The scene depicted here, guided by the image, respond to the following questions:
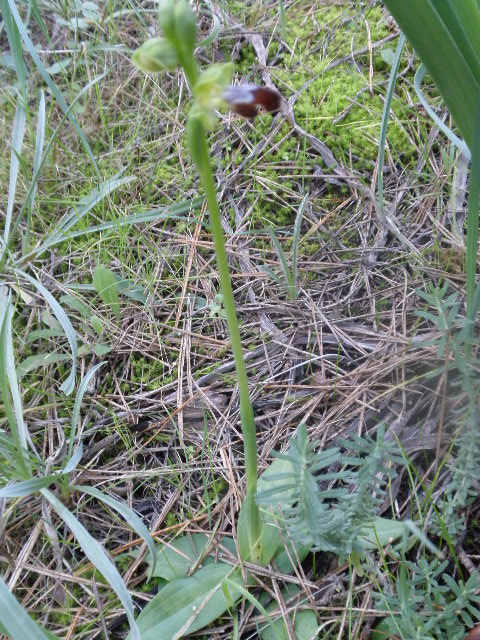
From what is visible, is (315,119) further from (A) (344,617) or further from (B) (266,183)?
(A) (344,617)

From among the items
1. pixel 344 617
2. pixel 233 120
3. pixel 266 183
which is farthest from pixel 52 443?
pixel 233 120

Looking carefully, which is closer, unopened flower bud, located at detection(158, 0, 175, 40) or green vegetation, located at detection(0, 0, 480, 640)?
unopened flower bud, located at detection(158, 0, 175, 40)

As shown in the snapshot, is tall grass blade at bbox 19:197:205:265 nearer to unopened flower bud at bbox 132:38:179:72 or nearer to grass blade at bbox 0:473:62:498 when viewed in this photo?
grass blade at bbox 0:473:62:498

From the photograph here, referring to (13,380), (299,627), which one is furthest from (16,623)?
(13,380)

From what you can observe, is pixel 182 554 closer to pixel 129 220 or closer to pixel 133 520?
pixel 133 520

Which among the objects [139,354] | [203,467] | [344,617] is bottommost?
[344,617]

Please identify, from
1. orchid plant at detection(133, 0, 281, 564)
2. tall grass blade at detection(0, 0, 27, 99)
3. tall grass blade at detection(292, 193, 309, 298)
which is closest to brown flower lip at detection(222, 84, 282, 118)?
orchid plant at detection(133, 0, 281, 564)
